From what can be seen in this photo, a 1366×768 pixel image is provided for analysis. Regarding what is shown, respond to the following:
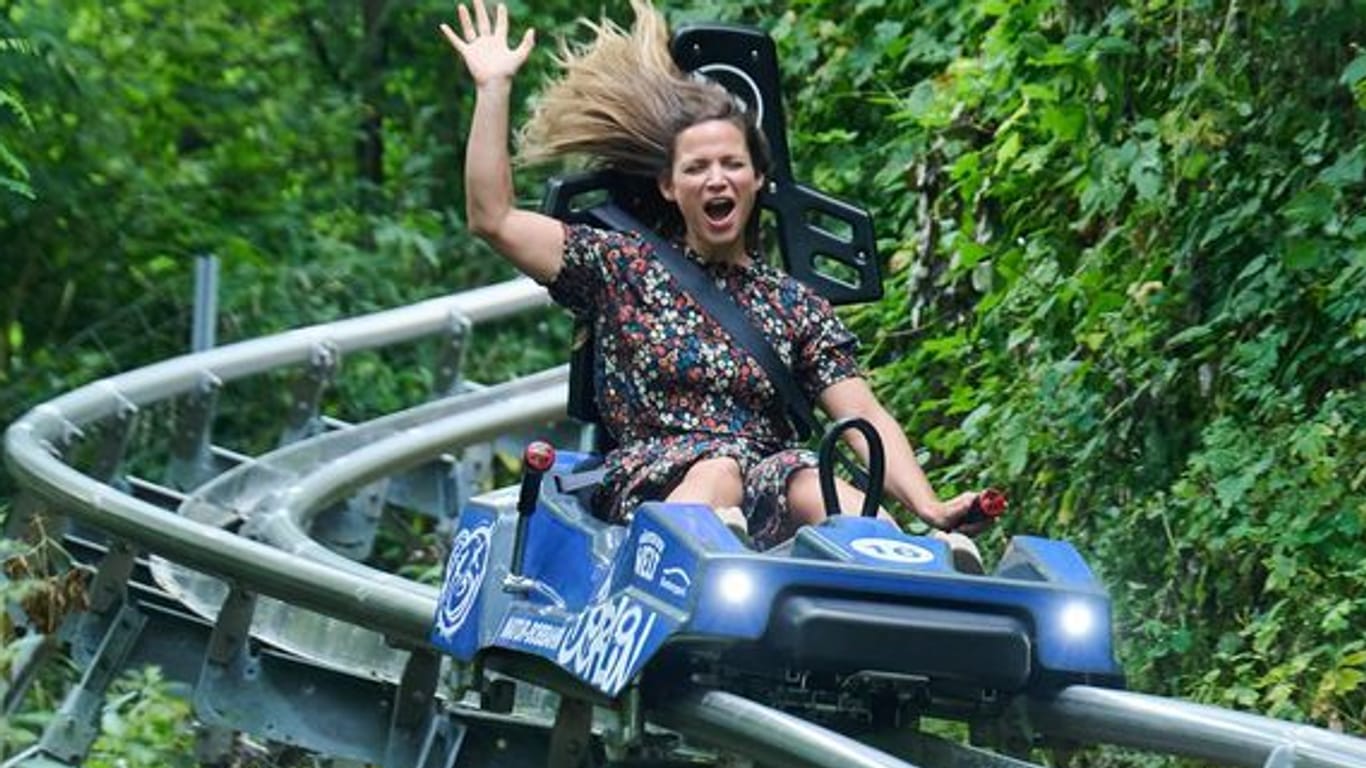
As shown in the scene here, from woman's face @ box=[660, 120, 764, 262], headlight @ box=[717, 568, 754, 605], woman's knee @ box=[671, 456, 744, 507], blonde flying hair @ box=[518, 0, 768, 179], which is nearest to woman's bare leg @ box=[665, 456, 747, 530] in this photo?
woman's knee @ box=[671, 456, 744, 507]

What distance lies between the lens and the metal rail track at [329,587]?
20.0ft

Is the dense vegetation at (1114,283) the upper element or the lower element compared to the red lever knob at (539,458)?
upper

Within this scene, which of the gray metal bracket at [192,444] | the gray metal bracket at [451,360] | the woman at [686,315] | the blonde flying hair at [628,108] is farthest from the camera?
the gray metal bracket at [451,360]

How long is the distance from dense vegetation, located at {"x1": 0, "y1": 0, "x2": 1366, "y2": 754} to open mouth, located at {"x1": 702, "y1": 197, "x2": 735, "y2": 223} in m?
1.76

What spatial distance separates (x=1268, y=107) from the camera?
31.2 feet

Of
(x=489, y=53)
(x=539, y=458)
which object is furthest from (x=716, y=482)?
(x=489, y=53)

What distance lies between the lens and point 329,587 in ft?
26.2

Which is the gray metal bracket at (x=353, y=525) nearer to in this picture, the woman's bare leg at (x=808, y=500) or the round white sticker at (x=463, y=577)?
the round white sticker at (x=463, y=577)

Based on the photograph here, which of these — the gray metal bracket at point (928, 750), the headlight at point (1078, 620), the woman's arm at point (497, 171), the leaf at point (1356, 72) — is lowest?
the gray metal bracket at point (928, 750)

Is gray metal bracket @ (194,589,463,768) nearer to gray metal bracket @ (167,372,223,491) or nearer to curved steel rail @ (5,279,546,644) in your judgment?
curved steel rail @ (5,279,546,644)

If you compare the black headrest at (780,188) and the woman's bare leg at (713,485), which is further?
the black headrest at (780,188)

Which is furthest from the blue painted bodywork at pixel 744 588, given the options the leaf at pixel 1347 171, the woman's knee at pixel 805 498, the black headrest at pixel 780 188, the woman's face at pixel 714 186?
the leaf at pixel 1347 171

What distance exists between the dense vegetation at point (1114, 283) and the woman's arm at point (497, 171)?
206cm

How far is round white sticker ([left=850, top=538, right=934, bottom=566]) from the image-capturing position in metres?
6.52
